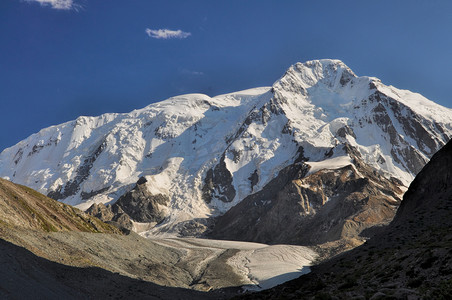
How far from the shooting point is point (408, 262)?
31672 millimetres

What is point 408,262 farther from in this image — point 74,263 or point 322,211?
point 322,211

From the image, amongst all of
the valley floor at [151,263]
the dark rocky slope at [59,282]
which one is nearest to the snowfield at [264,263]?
the valley floor at [151,263]

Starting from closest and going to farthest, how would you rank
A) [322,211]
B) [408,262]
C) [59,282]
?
[408,262] → [59,282] → [322,211]

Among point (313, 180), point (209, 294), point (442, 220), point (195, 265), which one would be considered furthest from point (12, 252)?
point (313, 180)

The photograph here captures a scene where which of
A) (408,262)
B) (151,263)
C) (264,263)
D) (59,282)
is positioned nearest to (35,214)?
(151,263)

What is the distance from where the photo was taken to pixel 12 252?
41.5 meters

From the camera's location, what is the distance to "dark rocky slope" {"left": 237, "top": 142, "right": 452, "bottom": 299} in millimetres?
25953

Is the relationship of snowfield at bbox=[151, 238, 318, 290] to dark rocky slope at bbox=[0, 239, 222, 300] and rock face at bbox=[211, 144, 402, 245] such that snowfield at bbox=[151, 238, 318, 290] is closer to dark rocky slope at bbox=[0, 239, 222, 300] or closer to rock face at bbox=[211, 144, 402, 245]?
dark rocky slope at bbox=[0, 239, 222, 300]

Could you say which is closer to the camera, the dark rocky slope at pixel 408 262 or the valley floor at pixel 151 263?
the dark rocky slope at pixel 408 262

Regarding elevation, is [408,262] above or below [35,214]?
below

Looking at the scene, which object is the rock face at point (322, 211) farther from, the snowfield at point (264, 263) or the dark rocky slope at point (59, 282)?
the dark rocky slope at point (59, 282)

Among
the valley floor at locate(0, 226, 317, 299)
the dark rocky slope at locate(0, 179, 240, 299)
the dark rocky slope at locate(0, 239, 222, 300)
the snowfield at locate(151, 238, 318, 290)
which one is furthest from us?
the snowfield at locate(151, 238, 318, 290)

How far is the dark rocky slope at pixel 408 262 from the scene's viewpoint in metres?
26.0

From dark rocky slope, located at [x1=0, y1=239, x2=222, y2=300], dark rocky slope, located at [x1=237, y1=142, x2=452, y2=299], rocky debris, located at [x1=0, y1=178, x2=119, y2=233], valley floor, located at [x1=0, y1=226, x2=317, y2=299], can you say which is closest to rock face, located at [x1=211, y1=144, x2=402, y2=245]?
valley floor, located at [x1=0, y1=226, x2=317, y2=299]
